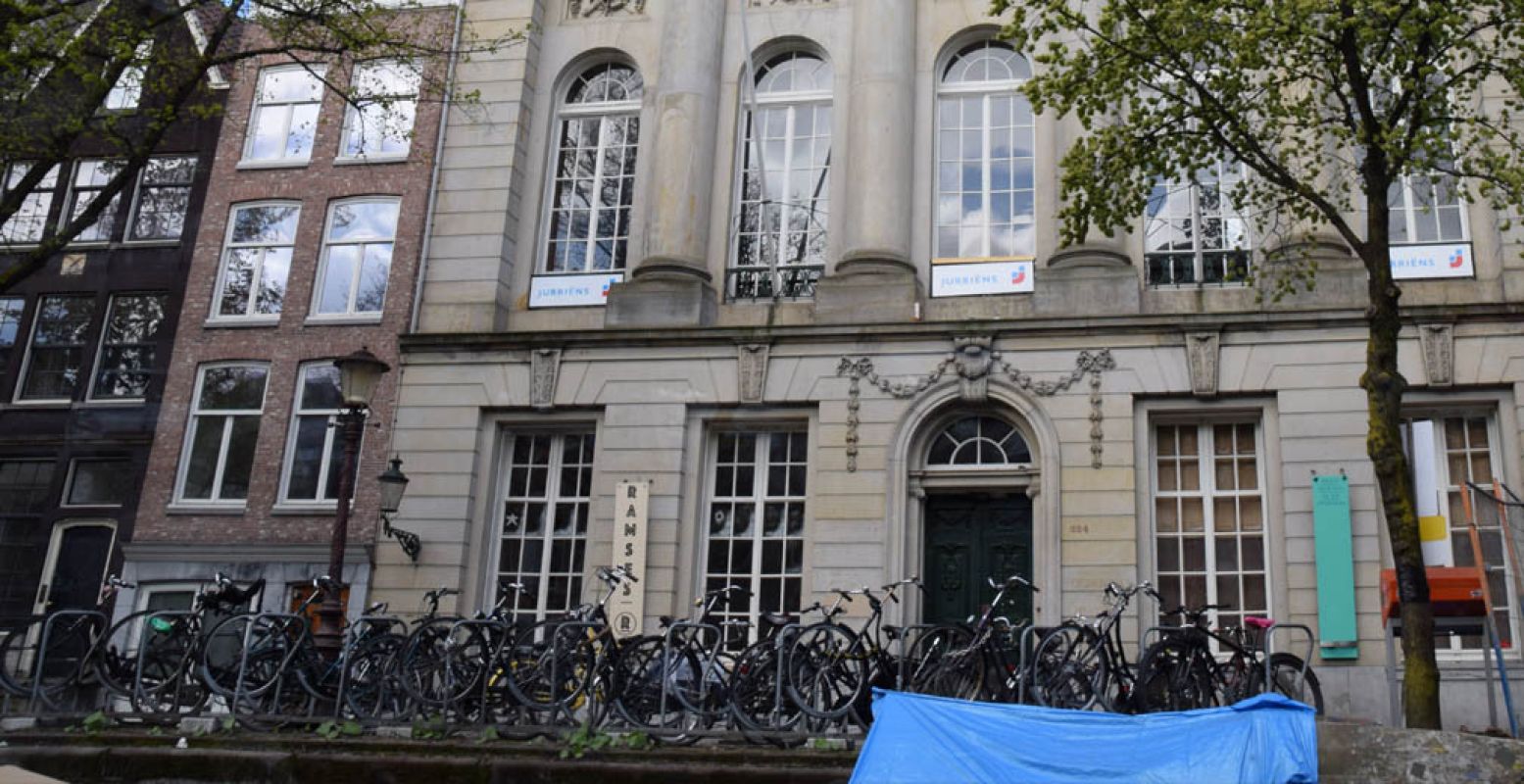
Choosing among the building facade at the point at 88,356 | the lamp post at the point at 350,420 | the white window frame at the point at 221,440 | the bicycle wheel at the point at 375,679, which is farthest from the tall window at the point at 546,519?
the building facade at the point at 88,356

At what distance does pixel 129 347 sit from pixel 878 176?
14.3 metres

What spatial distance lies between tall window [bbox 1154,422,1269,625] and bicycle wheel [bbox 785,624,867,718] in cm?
689

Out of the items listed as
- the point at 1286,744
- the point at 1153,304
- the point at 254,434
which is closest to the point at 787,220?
the point at 1153,304

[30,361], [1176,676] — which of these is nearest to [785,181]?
[1176,676]

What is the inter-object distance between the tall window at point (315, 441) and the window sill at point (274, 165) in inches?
153

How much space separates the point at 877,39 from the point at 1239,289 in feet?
22.0

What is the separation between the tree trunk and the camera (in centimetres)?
1126

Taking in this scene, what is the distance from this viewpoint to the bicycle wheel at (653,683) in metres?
12.2

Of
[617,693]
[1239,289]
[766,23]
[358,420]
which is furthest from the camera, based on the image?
[766,23]

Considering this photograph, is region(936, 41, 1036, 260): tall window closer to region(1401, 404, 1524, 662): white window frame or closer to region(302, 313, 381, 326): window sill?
region(1401, 404, 1524, 662): white window frame

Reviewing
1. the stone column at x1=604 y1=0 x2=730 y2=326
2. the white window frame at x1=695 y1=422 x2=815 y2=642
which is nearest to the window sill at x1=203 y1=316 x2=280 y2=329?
the stone column at x1=604 y1=0 x2=730 y2=326

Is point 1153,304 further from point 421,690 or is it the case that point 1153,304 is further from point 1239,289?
Result: point 421,690

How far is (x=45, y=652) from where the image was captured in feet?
44.9

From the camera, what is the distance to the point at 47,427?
24047 mm
